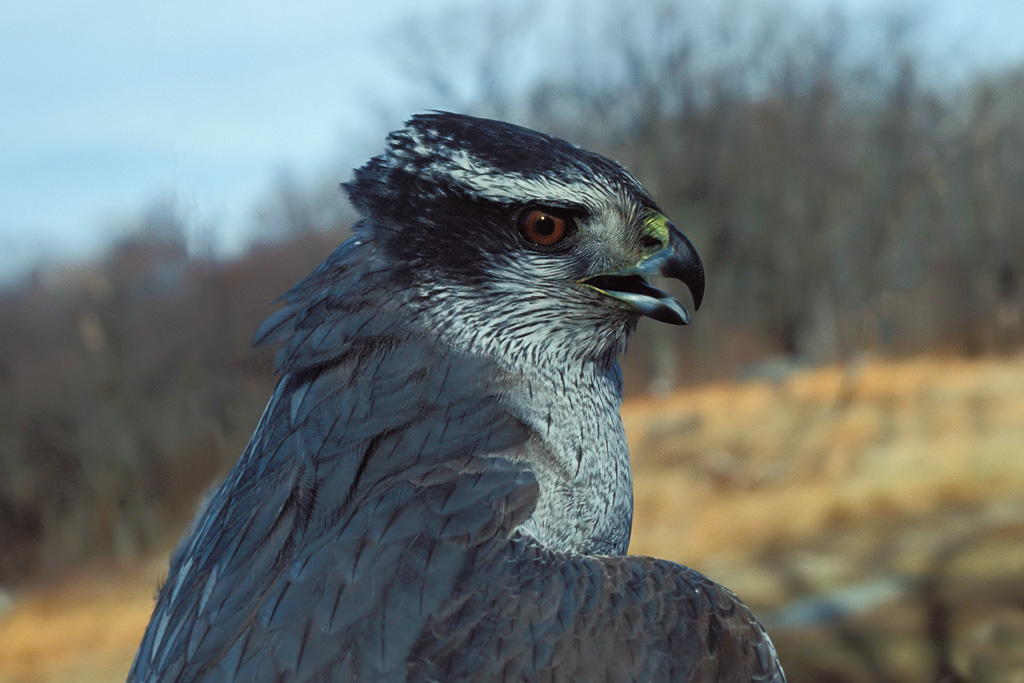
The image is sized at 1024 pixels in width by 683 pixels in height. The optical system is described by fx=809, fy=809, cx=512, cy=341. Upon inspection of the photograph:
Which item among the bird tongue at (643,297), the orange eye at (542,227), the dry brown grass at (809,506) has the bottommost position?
the dry brown grass at (809,506)

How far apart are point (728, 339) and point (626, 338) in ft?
86.5

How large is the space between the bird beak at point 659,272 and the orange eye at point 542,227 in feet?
0.58

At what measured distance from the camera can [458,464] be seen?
211cm

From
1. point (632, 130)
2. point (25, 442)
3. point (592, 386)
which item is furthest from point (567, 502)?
point (632, 130)

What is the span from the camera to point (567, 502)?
7.42 feet

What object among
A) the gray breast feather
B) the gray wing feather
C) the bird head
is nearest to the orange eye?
the bird head

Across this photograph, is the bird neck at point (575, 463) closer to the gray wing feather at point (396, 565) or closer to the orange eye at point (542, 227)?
the gray wing feather at point (396, 565)

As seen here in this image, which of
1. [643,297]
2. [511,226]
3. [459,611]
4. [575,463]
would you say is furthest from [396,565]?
[643,297]

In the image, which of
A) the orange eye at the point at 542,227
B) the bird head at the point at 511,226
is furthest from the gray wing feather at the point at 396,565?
the orange eye at the point at 542,227

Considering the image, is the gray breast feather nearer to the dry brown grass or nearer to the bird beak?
the bird beak

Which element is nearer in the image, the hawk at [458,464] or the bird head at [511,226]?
the hawk at [458,464]

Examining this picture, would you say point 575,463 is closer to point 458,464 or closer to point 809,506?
point 458,464

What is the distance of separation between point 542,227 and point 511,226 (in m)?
0.09

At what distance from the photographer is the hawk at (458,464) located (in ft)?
6.12
